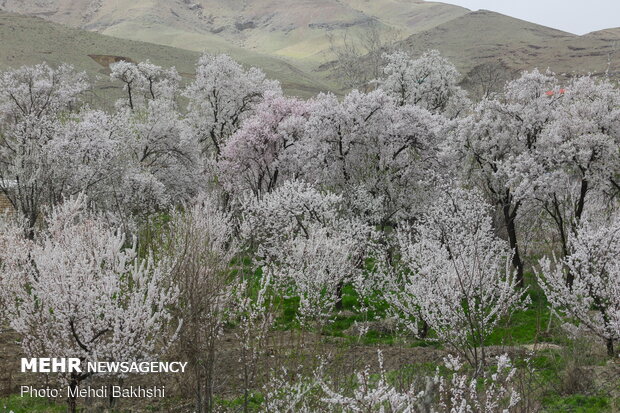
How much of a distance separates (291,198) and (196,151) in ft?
61.4

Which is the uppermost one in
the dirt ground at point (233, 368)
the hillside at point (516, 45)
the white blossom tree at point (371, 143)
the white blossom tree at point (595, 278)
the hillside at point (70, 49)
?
the hillside at point (516, 45)

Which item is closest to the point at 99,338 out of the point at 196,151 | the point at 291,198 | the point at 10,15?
the point at 291,198

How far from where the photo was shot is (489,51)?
159 metres

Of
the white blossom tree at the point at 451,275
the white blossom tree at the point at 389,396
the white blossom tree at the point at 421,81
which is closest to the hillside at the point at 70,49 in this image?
the white blossom tree at the point at 421,81

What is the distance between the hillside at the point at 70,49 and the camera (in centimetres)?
9375

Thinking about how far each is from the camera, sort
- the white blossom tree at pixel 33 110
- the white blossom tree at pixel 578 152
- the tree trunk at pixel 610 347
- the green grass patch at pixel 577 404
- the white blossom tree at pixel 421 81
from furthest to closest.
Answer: the white blossom tree at pixel 421 81 < the white blossom tree at pixel 33 110 < the white blossom tree at pixel 578 152 < the tree trunk at pixel 610 347 < the green grass patch at pixel 577 404

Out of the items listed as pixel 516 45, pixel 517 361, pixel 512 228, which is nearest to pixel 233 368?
pixel 517 361

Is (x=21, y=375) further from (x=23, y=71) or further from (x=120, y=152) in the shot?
(x=23, y=71)

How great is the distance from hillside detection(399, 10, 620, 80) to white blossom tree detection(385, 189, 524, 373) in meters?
110

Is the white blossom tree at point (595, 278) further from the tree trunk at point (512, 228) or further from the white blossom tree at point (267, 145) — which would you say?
the white blossom tree at point (267, 145)

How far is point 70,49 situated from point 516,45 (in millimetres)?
131506

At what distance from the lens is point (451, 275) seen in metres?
15.0

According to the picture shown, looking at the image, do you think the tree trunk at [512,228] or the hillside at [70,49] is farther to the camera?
the hillside at [70,49]

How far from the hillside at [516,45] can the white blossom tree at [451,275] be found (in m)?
110
